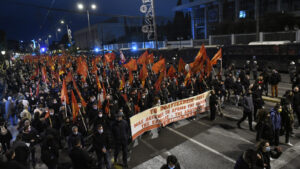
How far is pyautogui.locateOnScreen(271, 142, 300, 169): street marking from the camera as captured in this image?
5.74 meters

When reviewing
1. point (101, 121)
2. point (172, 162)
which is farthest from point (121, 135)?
point (172, 162)

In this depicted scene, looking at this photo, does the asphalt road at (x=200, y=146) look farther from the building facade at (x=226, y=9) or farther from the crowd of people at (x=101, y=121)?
the building facade at (x=226, y=9)

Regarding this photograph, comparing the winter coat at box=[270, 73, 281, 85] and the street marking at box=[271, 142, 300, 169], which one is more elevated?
the winter coat at box=[270, 73, 281, 85]

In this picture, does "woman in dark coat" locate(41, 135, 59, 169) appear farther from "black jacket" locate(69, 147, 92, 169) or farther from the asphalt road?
the asphalt road

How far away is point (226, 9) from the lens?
44.7 m

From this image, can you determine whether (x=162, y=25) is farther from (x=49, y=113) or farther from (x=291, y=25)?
(x=49, y=113)

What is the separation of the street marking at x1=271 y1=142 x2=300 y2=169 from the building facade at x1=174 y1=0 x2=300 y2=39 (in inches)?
1165

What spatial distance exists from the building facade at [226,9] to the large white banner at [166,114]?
90.4 ft

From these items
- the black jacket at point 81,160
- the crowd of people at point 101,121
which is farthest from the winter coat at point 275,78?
the black jacket at point 81,160

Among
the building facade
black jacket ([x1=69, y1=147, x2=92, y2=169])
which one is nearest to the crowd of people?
black jacket ([x1=69, y1=147, x2=92, y2=169])

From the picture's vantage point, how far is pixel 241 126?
8.32 m

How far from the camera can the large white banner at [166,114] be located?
742 cm

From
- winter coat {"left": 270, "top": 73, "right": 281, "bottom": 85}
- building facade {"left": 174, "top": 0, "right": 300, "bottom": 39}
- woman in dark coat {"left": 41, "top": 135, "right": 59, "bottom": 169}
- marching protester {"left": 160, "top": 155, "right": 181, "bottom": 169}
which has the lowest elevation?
woman in dark coat {"left": 41, "top": 135, "right": 59, "bottom": 169}

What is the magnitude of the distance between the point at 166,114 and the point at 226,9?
1662 inches
